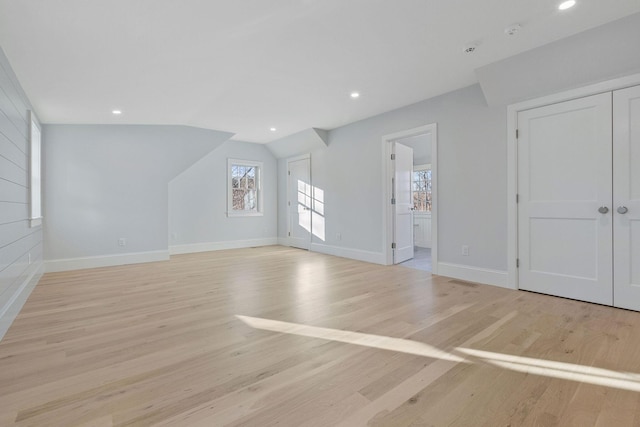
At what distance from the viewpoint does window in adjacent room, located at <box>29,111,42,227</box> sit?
12.0ft

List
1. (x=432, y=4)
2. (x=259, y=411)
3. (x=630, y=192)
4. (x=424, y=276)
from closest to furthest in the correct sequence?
(x=259, y=411)
(x=432, y=4)
(x=630, y=192)
(x=424, y=276)

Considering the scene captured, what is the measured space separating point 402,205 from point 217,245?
13.4ft

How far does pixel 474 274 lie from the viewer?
3721 mm

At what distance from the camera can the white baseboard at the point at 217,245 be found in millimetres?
6160

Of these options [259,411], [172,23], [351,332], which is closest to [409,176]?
[351,332]

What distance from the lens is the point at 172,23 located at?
2.28 m

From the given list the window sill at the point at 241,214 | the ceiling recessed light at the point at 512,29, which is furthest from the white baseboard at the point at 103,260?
the ceiling recessed light at the point at 512,29

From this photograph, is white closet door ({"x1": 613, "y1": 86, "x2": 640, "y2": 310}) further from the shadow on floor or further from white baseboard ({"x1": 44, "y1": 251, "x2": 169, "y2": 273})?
white baseboard ({"x1": 44, "y1": 251, "x2": 169, "y2": 273})

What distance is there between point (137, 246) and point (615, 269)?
642 cm

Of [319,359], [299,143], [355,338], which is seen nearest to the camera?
[319,359]

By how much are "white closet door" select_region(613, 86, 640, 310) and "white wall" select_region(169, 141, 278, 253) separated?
6.17 meters

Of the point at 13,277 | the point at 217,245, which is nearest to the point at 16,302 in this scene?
the point at 13,277

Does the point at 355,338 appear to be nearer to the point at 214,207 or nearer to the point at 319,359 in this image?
the point at 319,359

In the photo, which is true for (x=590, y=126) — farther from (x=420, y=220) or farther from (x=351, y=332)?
(x=420, y=220)
